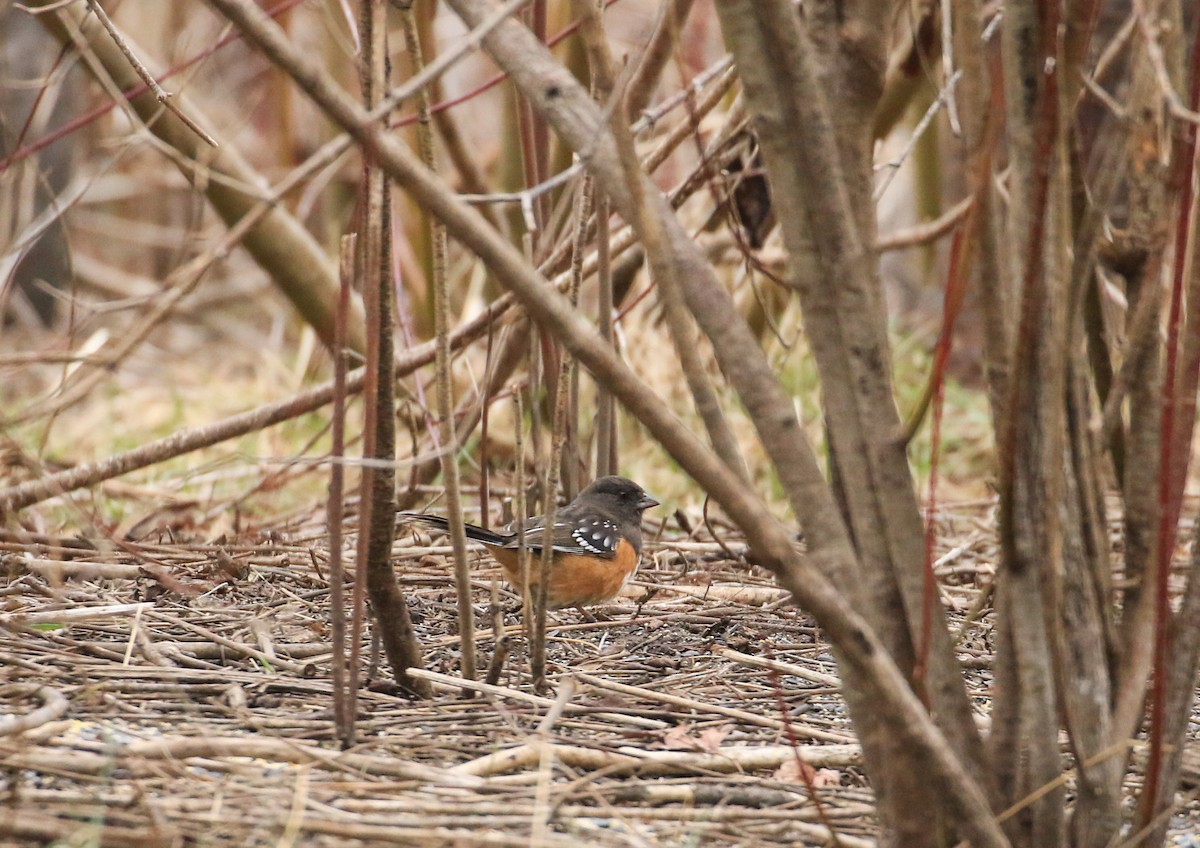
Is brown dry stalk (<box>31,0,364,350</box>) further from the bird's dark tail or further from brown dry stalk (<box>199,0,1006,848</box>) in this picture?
brown dry stalk (<box>199,0,1006,848</box>)

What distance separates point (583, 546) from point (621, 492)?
0.33m

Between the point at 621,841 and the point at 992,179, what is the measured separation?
103cm

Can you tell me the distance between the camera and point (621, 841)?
6.06 ft

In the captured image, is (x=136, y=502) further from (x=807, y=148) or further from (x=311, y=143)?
(x=311, y=143)

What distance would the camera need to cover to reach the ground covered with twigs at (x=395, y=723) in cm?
185

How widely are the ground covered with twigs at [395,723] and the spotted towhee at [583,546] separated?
0.24 meters

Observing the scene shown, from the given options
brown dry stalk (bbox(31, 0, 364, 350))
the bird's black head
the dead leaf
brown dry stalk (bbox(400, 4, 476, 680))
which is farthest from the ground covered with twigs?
brown dry stalk (bbox(31, 0, 364, 350))

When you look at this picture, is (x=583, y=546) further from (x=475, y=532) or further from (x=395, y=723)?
(x=395, y=723)

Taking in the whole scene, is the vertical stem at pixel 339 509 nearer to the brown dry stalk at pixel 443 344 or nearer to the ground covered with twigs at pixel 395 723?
the ground covered with twigs at pixel 395 723

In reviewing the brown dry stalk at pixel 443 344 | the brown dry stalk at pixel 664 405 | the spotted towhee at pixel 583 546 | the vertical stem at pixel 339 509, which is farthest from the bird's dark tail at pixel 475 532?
the brown dry stalk at pixel 664 405

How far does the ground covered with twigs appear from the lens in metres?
1.85


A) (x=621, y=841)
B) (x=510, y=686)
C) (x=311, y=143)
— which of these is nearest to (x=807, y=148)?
(x=621, y=841)

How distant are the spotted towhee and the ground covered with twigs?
0.24 m

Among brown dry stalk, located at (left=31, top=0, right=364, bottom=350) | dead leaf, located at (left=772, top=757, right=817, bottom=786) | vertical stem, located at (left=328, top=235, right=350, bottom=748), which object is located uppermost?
brown dry stalk, located at (left=31, top=0, right=364, bottom=350)
